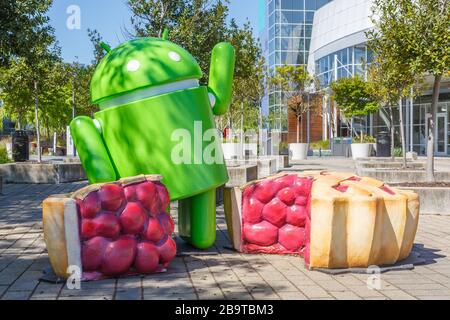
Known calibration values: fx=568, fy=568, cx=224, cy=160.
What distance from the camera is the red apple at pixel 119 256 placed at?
17.1 ft

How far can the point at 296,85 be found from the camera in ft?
141

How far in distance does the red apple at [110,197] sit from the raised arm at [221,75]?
6.30 ft

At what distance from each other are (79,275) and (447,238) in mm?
5247

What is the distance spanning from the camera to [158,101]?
6.09 metres

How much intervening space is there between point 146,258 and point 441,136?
3183cm

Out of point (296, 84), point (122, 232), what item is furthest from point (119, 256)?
point (296, 84)

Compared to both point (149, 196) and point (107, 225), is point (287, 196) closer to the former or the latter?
point (149, 196)

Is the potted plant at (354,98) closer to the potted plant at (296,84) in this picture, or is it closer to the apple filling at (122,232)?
the potted plant at (296,84)

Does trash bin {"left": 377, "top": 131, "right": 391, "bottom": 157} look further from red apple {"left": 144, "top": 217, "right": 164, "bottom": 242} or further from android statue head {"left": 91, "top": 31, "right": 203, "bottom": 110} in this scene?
red apple {"left": 144, "top": 217, "right": 164, "bottom": 242}

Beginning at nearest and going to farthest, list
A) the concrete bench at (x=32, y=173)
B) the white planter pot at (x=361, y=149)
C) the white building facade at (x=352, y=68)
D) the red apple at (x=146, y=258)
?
the red apple at (x=146, y=258) → the concrete bench at (x=32, y=173) → the white planter pot at (x=361, y=149) → the white building facade at (x=352, y=68)

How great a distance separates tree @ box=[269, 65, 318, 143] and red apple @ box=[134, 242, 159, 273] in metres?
34.3

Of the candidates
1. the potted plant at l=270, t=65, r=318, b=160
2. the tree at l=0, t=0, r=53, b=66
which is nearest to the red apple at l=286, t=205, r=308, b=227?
the tree at l=0, t=0, r=53, b=66

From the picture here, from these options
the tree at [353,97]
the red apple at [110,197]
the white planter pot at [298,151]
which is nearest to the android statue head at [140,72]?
the red apple at [110,197]
